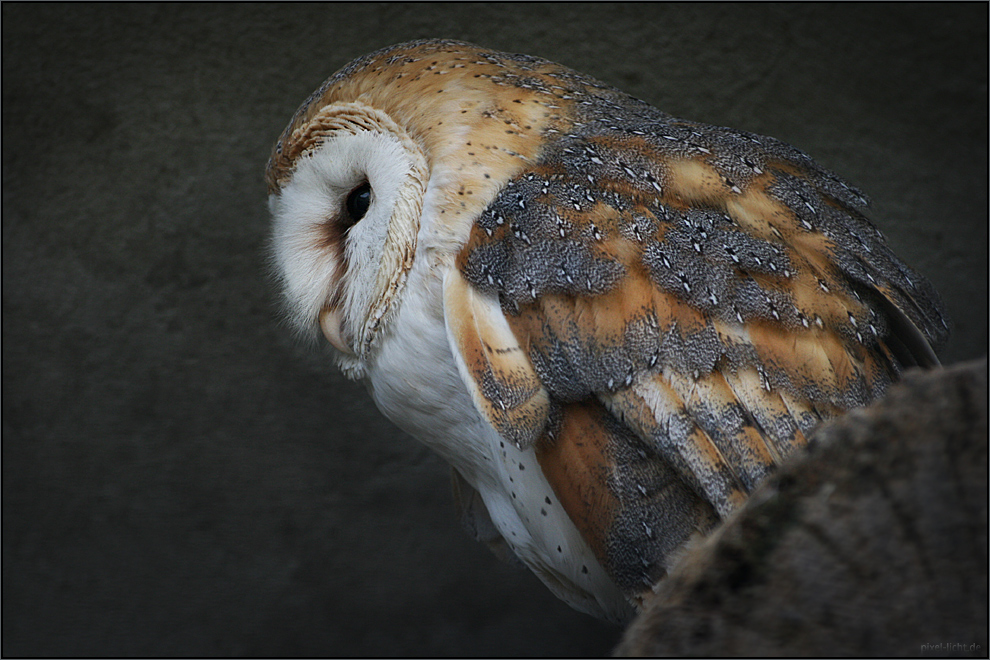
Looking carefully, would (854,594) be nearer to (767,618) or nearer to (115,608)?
(767,618)

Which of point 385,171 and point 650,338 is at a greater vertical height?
point 385,171

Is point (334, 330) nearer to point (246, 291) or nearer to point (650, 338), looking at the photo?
point (650, 338)

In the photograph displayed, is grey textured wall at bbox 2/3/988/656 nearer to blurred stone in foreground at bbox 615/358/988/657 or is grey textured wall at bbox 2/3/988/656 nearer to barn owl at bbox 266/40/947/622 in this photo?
barn owl at bbox 266/40/947/622

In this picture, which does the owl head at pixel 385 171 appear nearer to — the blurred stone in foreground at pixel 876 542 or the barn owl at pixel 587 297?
the barn owl at pixel 587 297

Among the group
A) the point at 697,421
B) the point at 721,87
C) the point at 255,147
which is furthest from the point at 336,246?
the point at 721,87

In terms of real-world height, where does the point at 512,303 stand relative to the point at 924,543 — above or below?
below

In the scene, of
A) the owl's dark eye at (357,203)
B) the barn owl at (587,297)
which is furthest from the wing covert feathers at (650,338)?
the owl's dark eye at (357,203)

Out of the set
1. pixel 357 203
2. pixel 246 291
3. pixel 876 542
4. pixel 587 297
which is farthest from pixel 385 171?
pixel 246 291
